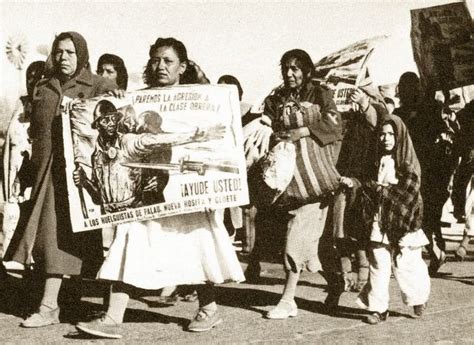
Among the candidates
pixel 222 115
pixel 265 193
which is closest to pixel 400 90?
pixel 265 193

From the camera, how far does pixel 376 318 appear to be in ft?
19.6

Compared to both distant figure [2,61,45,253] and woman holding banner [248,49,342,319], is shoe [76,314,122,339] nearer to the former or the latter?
woman holding banner [248,49,342,319]

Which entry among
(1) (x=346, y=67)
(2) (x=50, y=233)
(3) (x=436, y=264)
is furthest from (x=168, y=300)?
(3) (x=436, y=264)

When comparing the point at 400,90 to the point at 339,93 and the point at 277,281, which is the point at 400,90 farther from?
the point at 277,281

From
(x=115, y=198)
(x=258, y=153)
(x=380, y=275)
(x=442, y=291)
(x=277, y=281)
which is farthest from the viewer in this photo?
(x=277, y=281)

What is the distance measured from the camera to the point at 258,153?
662 cm

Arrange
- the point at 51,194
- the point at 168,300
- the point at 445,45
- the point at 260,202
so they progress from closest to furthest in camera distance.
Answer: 1. the point at 51,194
2. the point at 260,202
3. the point at 168,300
4. the point at 445,45

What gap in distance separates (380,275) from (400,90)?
9.24 ft

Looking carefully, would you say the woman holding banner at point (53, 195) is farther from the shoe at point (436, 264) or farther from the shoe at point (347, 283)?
the shoe at point (436, 264)

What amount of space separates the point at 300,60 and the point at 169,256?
5.59 ft

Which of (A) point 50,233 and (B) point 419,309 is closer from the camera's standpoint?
(A) point 50,233

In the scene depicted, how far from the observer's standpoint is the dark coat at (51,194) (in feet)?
19.0

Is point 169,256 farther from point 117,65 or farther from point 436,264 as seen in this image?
point 436,264

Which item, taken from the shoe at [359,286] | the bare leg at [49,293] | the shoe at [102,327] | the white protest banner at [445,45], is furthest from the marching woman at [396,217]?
the white protest banner at [445,45]
